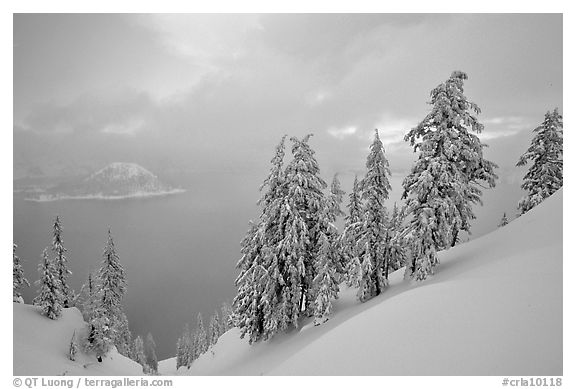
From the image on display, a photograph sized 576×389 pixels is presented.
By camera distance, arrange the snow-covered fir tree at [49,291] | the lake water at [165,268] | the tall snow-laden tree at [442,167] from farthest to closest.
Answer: the lake water at [165,268] → the snow-covered fir tree at [49,291] → the tall snow-laden tree at [442,167]

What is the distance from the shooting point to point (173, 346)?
257 feet

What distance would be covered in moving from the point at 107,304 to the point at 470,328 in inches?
1268

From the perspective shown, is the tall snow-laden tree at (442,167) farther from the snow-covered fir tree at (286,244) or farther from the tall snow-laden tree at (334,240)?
the snow-covered fir tree at (286,244)

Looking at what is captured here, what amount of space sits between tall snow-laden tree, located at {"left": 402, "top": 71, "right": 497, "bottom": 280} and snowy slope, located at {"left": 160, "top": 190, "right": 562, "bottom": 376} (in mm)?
2251

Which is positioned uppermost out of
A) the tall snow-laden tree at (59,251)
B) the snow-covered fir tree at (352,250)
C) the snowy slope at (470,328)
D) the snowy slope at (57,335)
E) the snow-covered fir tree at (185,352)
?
the tall snow-laden tree at (59,251)

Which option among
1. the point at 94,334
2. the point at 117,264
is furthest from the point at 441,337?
the point at 117,264

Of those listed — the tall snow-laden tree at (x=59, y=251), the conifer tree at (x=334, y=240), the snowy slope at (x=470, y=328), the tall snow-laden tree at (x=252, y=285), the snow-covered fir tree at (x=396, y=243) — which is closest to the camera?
the snowy slope at (x=470, y=328)

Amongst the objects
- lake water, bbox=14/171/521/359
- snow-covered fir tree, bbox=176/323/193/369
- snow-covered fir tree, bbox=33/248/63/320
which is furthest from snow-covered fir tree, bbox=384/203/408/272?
snow-covered fir tree, bbox=176/323/193/369

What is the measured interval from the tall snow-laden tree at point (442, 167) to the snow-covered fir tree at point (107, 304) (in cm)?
2740

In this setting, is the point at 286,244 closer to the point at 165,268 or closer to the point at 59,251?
the point at 59,251

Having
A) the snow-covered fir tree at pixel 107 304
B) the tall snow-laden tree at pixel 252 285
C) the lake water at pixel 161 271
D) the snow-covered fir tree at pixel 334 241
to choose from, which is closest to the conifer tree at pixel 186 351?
the lake water at pixel 161 271

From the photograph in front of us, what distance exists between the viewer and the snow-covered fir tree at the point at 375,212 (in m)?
14.5

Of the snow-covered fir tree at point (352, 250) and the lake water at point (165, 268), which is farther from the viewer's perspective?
the lake water at point (165, 268)

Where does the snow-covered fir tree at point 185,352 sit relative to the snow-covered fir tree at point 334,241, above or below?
below
